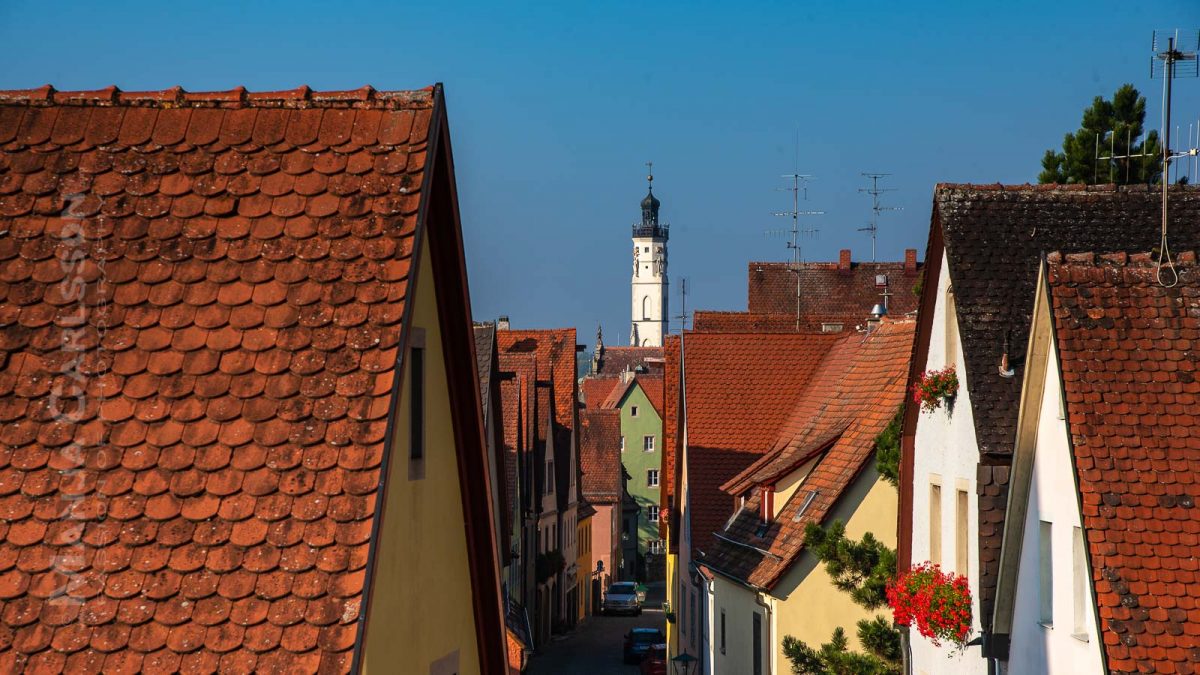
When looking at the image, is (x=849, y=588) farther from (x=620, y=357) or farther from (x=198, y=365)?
(x=620, y=357)

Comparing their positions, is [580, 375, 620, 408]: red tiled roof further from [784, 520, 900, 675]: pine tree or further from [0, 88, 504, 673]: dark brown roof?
[0, 88, 504, 673]: dark brown roof

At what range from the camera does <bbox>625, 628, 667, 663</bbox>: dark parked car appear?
154 feet

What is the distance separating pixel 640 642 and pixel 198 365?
42333mm

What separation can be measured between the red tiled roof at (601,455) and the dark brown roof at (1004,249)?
2185 inches

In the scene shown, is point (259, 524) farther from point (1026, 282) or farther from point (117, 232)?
point (1026, 282)

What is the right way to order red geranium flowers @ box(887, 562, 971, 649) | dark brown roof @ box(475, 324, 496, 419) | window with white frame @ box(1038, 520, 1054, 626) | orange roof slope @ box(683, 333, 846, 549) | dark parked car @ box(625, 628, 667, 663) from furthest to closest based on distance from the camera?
dark parked car @ box(625, 628, 667, 663)
orange roof slope @ box(683, 333, 846, 549)
dark brown roof @ box(475, 324, 496, 419)
red geranium flowers @ box(887, 562, 971, 649)
window with white frame @ box(1038, 520, 1054, 626)

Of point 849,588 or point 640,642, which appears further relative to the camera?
point 640,642

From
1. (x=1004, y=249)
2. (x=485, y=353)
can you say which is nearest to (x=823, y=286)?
(x=485, y=353)

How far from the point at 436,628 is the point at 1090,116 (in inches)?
747

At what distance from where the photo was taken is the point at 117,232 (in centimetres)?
722

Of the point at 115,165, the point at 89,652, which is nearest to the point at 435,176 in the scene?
the point at 115,165

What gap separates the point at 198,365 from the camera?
679cm

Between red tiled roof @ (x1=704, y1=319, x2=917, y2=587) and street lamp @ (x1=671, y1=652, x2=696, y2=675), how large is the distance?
346 centimetres

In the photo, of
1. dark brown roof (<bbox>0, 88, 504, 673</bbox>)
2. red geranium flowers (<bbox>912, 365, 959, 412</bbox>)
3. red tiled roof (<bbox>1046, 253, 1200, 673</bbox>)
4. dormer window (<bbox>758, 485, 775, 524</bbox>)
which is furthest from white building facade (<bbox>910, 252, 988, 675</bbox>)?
dark brown roof (<bbox>0, 88, 504, 673</bbox>)
